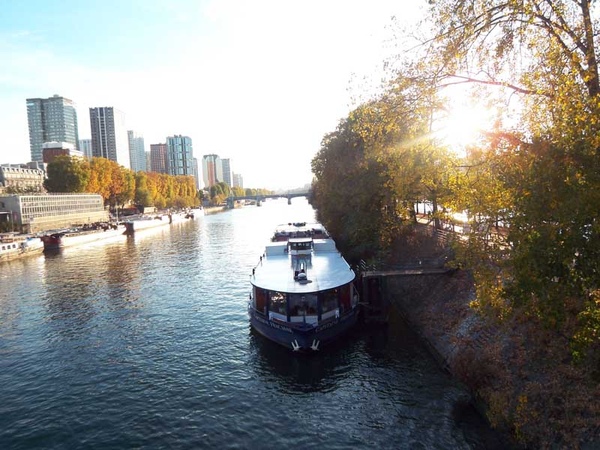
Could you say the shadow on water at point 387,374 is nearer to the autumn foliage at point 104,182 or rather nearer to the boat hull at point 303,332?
the boat hull at point 303,332

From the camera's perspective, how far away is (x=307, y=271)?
105 ft

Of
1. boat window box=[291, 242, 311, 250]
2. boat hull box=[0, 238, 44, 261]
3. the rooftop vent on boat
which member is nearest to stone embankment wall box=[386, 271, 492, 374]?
the rooftop vent on boat

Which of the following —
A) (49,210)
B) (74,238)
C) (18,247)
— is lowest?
(18,247)

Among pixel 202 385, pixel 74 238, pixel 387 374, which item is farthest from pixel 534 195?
pixel 74 238

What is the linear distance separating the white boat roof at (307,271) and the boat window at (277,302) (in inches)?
25.3

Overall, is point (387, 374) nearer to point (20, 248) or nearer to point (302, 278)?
point (302, 278)

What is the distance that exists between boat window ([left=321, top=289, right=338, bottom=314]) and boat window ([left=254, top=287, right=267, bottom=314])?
4.04 m

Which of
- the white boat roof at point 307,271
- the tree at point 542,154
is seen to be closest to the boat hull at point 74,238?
the white boat roof at point 307,271

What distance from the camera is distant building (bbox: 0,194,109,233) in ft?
327

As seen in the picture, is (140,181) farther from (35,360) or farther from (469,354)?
(469,354)

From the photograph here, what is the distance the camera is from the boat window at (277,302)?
28.3 meters

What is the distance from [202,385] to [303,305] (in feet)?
26.1

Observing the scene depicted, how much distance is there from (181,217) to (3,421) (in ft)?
492

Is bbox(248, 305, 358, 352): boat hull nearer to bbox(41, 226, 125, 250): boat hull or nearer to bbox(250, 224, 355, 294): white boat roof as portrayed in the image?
bbox(250, 224, 355, 294): white boat roof
